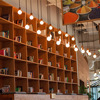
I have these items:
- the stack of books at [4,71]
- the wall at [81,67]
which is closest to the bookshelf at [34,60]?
the stack of books at [4,71]

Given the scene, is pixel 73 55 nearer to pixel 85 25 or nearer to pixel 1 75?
pixel 85 25

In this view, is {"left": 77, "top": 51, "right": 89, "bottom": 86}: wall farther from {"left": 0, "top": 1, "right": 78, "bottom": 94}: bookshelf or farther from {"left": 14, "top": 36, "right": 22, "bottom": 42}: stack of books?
{"left": 14, "top": 36, "right": 22, "bottom": 42}: stack of books

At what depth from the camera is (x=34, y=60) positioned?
361 inches

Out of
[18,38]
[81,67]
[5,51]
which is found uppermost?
[18,38]

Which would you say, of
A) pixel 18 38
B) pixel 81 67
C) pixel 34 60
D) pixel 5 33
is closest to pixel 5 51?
pixel 5 33

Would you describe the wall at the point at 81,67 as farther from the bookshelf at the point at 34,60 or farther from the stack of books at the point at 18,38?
the stack of books at the point at 18,38

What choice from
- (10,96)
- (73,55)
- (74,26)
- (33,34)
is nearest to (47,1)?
(33,34)

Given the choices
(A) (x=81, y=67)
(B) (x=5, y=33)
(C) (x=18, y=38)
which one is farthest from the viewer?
(A) (x=81, y=67)

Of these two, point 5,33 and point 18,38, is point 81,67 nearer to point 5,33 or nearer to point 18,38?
point 18,38

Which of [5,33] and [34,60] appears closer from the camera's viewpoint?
[5,33]

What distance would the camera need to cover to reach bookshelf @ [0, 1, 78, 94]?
7777mm

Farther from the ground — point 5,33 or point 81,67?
point 5,33

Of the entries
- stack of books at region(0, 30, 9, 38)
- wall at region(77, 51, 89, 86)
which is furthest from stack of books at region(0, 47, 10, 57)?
wall at region(77, 51, 89, 86)

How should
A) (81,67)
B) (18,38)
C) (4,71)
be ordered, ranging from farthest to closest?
(81,67) < (18,38) < (4,71)
